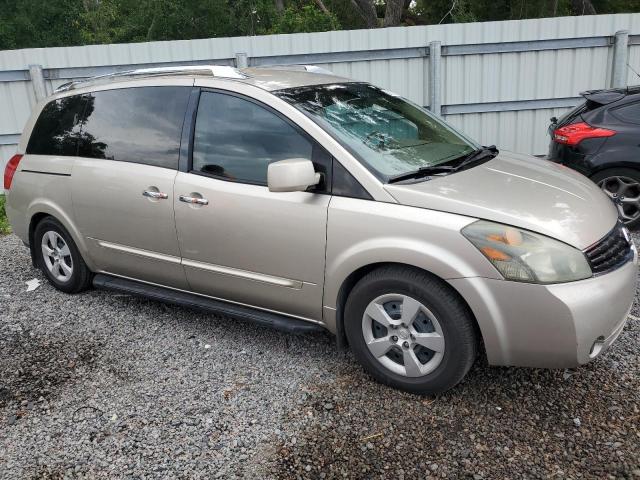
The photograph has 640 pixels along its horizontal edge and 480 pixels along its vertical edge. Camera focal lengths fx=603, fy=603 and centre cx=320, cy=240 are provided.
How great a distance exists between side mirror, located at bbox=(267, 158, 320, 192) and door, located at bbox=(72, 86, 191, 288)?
3.24 feet

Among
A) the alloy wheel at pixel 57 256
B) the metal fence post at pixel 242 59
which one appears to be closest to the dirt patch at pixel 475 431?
the alloy wheel at pixel 57 256

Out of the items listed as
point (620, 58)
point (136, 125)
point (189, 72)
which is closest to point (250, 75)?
point (189, 72)

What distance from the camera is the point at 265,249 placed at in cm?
357

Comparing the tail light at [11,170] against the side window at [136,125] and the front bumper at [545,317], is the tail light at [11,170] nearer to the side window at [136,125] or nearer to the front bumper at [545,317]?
the side window at [136,125]

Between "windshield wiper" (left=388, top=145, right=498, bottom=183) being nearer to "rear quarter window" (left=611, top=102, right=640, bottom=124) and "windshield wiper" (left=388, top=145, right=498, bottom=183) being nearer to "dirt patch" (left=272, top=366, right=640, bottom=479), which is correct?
"dirt patch" (left=272, top=366, right=640, bottom=479)

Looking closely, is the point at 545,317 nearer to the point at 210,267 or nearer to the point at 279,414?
the point at 279,414

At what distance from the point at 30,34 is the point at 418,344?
75.3ft

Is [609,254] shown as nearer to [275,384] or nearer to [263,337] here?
[275,384]

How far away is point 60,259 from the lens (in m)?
4.94

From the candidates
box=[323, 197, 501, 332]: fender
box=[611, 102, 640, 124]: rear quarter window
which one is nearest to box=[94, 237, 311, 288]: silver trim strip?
box=[323, 197, 501, 332]: fender

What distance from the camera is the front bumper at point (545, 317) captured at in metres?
2.84

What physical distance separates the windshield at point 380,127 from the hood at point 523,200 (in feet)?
0.76

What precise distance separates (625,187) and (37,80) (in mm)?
8142

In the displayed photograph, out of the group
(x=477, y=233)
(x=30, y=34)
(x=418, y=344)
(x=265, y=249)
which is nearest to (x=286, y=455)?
(x=418, y=344)
